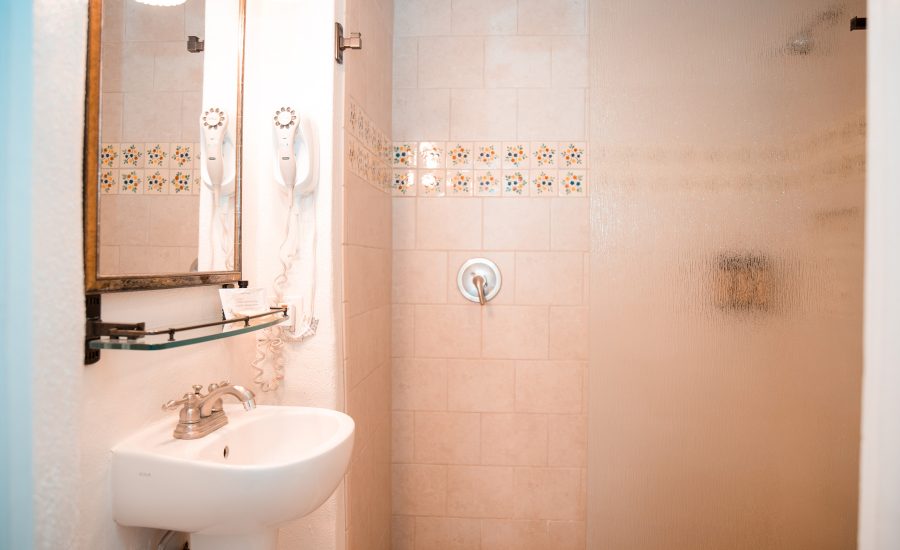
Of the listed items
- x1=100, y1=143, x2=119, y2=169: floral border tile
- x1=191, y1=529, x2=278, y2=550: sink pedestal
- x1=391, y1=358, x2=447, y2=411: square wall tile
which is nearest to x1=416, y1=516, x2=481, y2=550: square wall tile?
Result: x1=391, y1=358, x2=447, y2=411: square wall tile

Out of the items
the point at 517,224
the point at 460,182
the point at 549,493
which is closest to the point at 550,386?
the point at 549,493

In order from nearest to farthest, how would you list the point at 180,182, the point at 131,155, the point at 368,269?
1. the point at 131,155
2. the point at 180,182
3. the point at 368,269

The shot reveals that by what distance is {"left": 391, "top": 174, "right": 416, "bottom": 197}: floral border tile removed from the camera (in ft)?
5.81

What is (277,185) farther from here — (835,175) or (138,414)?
(835,175)

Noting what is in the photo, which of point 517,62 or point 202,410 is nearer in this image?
point 202,410

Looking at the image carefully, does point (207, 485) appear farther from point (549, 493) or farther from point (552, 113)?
point (552, 113)

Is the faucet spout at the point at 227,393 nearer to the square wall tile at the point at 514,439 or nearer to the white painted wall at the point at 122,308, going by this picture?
the white painted wall at the point at 122,308

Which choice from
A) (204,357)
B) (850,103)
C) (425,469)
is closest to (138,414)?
(204,357)

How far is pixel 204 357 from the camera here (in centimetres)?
103

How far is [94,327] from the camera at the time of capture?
0.70m

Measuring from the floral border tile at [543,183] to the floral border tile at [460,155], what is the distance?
24 cm

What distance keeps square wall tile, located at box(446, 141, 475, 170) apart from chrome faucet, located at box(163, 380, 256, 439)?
1.15m

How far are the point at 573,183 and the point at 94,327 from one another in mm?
1496

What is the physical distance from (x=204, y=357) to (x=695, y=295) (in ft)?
4.94
